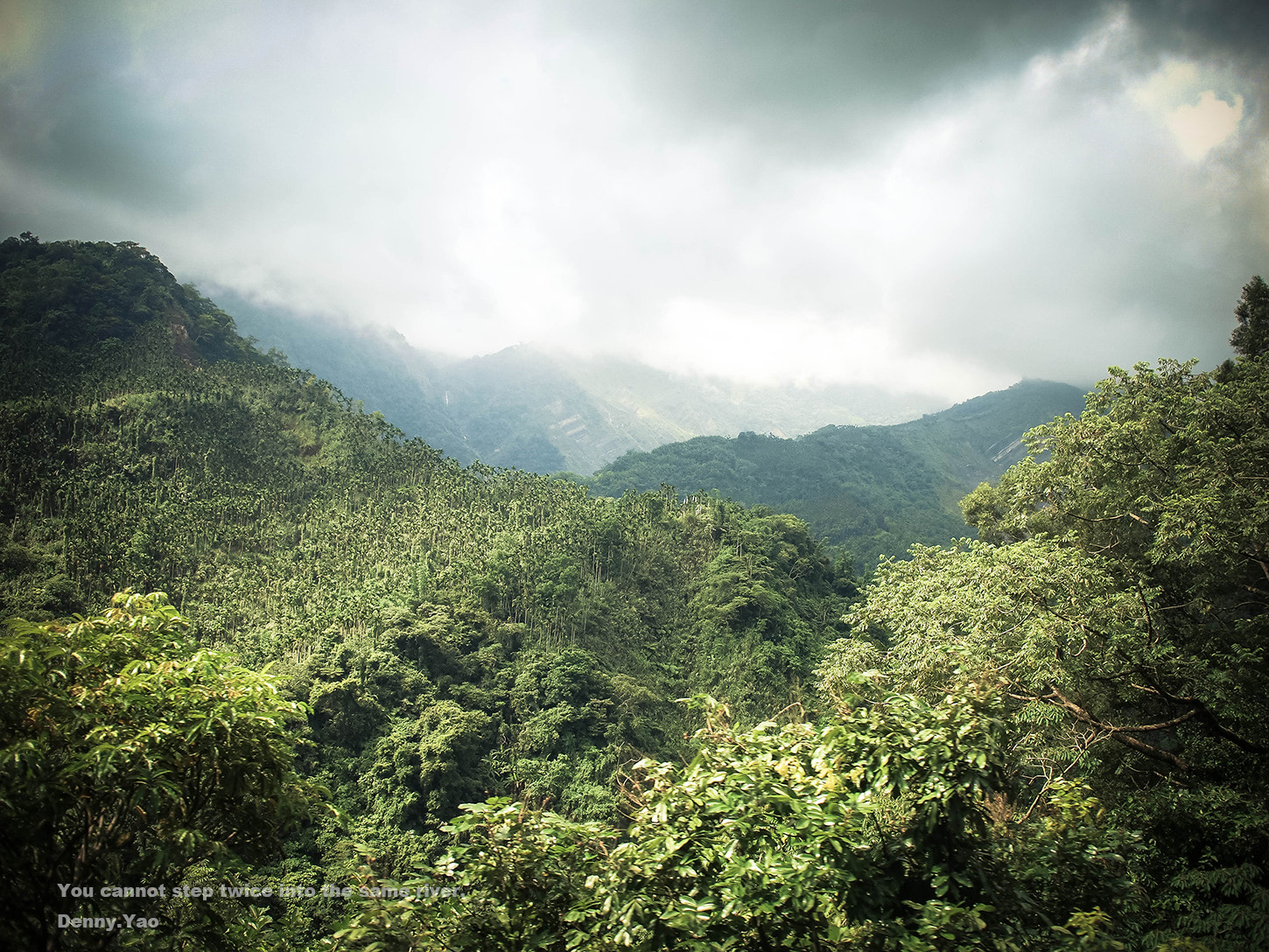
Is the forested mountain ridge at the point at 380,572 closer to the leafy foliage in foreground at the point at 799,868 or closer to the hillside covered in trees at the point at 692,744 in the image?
the hillside covered in trees at the point at 692,744

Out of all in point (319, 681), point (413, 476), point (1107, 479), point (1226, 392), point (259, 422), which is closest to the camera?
point (1226, 392)

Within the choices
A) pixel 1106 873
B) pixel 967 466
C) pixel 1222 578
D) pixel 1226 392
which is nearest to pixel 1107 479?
pixel 1226 392

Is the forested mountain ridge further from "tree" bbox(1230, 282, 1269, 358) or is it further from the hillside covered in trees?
"tree" bbox(1230, 282, 1269, 358)

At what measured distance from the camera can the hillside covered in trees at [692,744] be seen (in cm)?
383

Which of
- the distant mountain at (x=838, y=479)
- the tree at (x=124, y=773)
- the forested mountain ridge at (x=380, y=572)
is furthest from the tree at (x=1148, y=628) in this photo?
the distant mountain at (x=838, y=479)

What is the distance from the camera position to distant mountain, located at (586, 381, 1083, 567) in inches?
4606

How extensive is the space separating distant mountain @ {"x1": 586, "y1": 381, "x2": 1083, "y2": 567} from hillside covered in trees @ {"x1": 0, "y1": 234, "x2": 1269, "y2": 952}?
255ft

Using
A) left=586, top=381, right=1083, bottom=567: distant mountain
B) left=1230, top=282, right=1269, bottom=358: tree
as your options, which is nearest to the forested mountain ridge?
left=1230, top=282, right=1269, bottom=358: tree

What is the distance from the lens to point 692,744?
5949 millimetres

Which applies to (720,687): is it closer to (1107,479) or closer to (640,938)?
(1107,479)

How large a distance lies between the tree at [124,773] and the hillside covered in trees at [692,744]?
0.02 m

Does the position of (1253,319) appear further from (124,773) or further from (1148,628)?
(124,773)

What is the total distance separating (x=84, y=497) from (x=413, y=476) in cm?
2219

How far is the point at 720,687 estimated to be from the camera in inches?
1608
